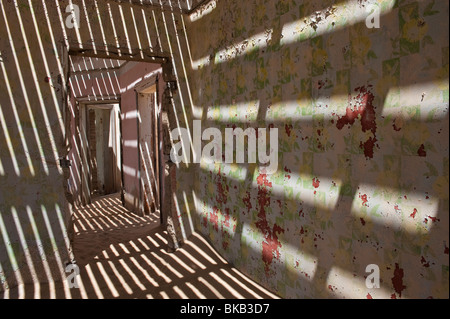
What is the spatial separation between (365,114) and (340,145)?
0.26 meters

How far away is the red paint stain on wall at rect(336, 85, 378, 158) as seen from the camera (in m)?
1.88

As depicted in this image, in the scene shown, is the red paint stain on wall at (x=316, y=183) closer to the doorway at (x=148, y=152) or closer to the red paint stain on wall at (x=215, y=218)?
the red paint stain on wall at (x=215, y=218)

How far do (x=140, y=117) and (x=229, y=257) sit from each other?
12.2 feet

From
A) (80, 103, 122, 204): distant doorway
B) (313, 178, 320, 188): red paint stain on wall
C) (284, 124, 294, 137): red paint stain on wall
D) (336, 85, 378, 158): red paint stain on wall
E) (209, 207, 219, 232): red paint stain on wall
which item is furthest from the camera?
(80, 103, 122, 204): distant doorway

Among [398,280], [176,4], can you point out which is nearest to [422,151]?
[398,280]

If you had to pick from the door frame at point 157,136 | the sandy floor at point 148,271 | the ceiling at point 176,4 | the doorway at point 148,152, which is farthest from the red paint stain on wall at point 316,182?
the doorway at point 148,152

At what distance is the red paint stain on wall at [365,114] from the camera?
1885 millimetres

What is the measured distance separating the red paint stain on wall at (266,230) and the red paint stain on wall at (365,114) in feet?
3.33

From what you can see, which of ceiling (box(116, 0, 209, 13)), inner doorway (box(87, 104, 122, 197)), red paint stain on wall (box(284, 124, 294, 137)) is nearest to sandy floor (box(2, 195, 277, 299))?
red paint stain on wall (box(284, 124, 294, 137))

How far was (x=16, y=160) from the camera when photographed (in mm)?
3189

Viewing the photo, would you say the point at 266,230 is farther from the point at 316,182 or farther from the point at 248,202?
the point at 316,182

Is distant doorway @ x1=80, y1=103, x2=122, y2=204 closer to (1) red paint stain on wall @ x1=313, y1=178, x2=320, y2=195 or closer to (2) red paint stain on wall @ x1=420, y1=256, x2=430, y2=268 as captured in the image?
(1) red paint stain on wall @ x1=313, y1=178, x2=320, y2=195
